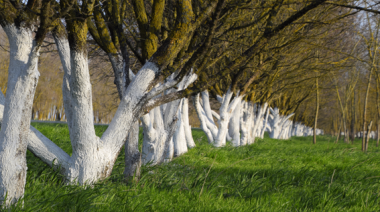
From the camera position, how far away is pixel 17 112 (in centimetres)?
236

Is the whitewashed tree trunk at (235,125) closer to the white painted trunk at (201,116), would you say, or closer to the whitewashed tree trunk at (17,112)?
the white painted trunk at (201,116)

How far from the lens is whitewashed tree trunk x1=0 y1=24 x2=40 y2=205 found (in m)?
2.31

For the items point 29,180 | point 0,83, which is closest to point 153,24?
point 29,180

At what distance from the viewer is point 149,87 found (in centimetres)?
348

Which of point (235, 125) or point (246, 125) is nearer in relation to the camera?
point (235, 125)

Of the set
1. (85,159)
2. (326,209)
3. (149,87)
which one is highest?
(149,87)

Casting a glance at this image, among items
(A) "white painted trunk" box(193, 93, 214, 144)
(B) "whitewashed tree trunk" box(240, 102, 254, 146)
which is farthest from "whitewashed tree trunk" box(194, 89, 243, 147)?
(B) "whitewashed tree trunk" box(240, 102, 254, 146)

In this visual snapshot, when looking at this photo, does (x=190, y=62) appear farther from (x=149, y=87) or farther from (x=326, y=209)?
(x=326, y=209)

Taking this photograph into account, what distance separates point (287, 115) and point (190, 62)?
20.4m

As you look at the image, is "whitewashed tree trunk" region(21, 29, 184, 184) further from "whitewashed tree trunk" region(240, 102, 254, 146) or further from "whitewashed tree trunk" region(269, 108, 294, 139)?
"whitewashed tree trunk" region(269, 108, 294, 139)

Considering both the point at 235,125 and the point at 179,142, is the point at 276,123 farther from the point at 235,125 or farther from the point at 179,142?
the point at 179,142

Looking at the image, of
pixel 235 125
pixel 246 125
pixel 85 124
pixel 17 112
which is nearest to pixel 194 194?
pixel 85 124

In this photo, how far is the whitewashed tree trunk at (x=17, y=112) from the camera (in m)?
2.31

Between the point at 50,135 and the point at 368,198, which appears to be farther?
the point at 50,135
